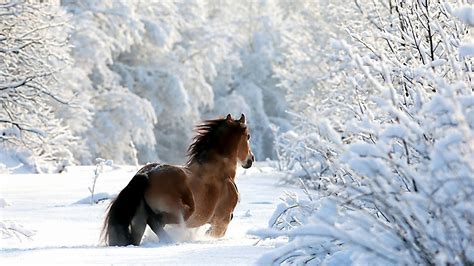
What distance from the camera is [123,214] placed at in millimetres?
6297

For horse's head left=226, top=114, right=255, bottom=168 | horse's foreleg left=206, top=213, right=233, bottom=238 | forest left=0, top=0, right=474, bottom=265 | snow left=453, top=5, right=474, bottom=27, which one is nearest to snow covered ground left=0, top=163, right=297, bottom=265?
horse's foreleg left=206, top=213, right=233, bottom=238

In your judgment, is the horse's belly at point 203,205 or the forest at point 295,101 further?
the horse's belly at point 203,205

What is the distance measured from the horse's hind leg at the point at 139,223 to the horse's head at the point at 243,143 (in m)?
1.42

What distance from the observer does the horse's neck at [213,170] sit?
716cm


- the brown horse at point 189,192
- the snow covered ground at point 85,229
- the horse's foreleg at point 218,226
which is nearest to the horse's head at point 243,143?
the brown horse at point 189,192

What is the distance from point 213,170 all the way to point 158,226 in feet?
2.95

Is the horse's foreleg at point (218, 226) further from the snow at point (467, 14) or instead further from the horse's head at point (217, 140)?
the snow at point (467, 14)

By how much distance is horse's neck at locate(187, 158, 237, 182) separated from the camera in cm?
716

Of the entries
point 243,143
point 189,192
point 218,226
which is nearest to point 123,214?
point 189,192

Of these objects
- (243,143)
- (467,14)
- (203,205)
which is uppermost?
(467,14)

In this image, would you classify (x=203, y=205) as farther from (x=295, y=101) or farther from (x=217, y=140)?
(x=295, y=101)

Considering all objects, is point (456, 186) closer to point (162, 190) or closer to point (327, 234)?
point (327, 234)

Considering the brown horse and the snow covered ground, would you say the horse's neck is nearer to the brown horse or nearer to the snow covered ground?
the brown horse

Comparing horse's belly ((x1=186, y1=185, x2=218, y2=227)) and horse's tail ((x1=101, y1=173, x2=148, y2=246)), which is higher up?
horse's tail ((x1=101, y1=173, x2=148, y2=246))
